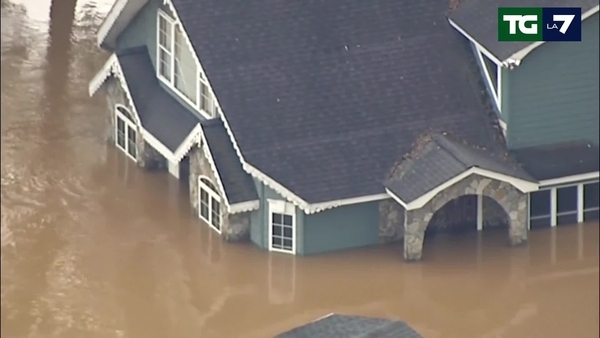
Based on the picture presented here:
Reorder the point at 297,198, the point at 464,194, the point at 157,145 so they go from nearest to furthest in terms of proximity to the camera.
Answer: the point at 297,198 → the point at 464,194 → the point at 157,145

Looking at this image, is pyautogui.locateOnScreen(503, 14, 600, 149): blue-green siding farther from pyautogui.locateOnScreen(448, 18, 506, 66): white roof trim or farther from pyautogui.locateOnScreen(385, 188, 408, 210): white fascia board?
pyautogui.locateOnScreen(385, 188, 408, 210): white fascia board

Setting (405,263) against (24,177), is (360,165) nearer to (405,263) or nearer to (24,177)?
(405,263)

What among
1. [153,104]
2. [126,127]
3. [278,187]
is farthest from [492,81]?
[126,127]

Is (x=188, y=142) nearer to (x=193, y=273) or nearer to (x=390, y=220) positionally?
(x=193, y=273)

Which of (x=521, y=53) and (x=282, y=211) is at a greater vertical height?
(x=521, y=53)

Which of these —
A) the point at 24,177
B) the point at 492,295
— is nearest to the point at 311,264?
the point at 492,295

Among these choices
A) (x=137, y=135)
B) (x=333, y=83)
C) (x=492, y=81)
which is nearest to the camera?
(x=333, y=83)
